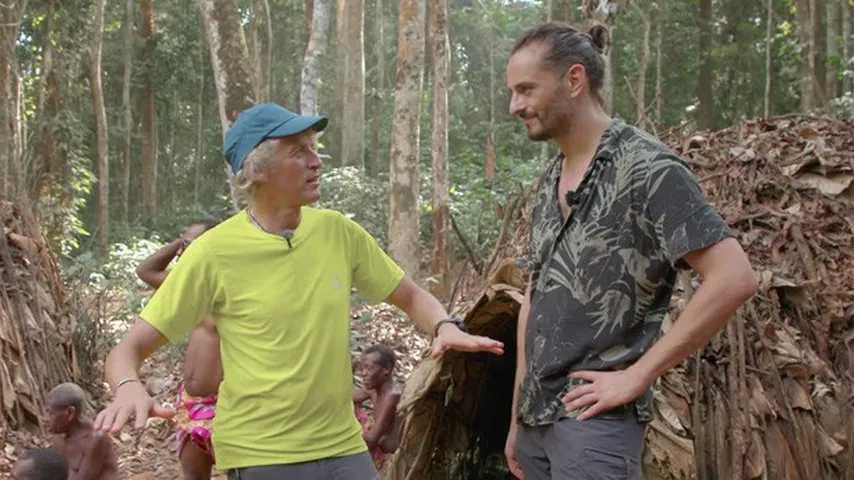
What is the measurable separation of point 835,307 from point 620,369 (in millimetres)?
2661

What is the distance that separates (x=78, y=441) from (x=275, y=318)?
210cm

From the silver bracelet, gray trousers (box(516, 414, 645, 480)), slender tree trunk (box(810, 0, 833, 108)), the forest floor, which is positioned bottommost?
the forest floor

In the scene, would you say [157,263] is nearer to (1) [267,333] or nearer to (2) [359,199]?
(1) [267,333]

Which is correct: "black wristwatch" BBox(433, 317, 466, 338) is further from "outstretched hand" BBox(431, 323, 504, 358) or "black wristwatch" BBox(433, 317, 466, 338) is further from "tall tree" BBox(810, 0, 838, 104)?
"tall tree" BBox(810, 0, 838, 104)

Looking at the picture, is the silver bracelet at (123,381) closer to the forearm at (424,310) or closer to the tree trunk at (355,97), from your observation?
the forearm at (424,310)

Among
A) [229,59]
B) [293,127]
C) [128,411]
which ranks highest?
[229,59]

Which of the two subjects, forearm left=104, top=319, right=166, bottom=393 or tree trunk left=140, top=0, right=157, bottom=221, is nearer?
forearm left=104, top=319, right=166, bottom=393

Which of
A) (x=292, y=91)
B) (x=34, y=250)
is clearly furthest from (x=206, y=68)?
(x=34, y=250)

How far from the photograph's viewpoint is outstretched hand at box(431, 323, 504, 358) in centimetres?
281

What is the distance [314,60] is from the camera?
10.6 m

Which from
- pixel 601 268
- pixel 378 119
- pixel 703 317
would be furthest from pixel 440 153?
pixel 378 119

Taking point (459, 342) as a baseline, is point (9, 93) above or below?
above

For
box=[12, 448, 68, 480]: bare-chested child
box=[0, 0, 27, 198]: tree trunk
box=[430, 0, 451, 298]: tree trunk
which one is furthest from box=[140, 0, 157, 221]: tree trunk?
box=[12, 448, 68, 480]: bare-chested child

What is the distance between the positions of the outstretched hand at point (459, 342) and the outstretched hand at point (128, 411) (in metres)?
0.79
